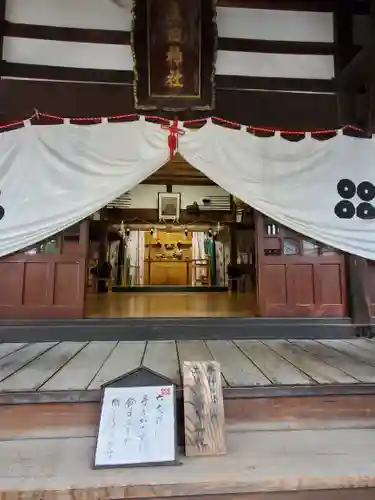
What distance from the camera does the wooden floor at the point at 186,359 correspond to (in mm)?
1620

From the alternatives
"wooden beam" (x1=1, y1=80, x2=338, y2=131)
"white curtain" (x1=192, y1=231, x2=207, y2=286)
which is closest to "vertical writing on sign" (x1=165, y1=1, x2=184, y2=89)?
"wooden beam" (x1=1, y1=80, x2=338, y2=131)

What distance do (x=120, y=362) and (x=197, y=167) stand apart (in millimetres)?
1830

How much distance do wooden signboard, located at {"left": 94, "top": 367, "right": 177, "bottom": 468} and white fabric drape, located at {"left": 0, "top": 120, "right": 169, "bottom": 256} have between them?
1.86 m

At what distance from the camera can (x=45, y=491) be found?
3.55ft

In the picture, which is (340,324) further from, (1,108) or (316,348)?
(1,108)

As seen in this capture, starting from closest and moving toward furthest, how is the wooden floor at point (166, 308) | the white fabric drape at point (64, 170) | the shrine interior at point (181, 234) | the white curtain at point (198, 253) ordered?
1. the white fabric drape at point (64, 170)
2. the wooden floor at point (166, 308)
3. the shrine interior at point (181, 234)
4. the white curtain at point (198, 253)

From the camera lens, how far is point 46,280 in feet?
9.80

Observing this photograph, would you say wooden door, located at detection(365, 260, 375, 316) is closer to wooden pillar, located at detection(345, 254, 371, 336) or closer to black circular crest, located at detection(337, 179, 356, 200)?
wooden pillar, located at detection(345, 254, 371, 336)

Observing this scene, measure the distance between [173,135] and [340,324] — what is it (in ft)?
7.49

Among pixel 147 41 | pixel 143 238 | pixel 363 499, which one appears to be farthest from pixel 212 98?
pixel 143 238

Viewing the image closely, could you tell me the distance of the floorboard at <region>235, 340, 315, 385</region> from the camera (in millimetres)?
1624

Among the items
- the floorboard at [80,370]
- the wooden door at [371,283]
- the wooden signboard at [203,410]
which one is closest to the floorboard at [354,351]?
the wooden door at [371,283]

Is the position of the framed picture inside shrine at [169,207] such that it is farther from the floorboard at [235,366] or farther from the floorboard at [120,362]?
the floorboard at [235,366]

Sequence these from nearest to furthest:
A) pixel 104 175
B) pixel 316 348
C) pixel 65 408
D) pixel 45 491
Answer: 1. pixel 45 491
2. pixel 65 408
3. pixel 316 348
4. pixel 104 175
